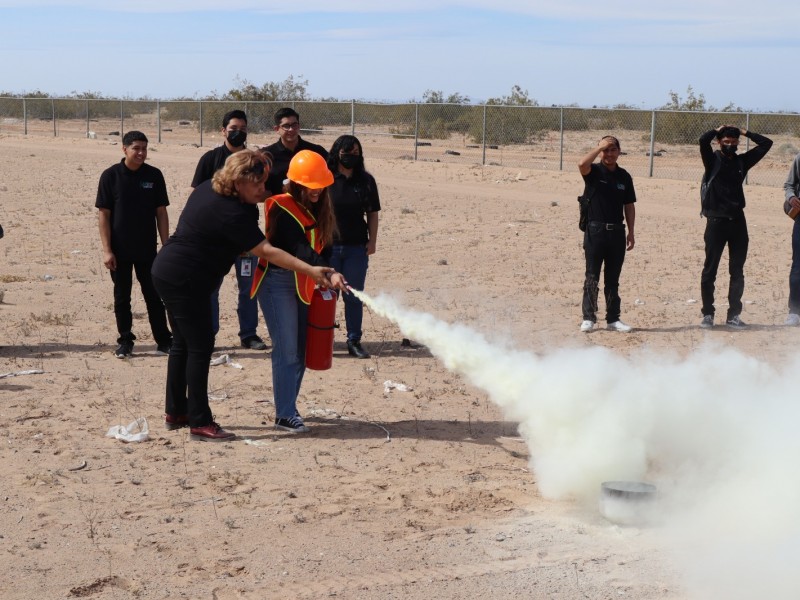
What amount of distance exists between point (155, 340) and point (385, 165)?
20.8m

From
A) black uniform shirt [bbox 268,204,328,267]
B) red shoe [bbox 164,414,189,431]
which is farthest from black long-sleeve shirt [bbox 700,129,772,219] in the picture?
red shoe [bbox 164,414,189,431]

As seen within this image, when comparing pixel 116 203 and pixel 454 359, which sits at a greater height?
pixel 116 203

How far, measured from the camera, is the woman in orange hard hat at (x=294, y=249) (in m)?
7.19

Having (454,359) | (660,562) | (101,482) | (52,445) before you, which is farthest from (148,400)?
(660,562)

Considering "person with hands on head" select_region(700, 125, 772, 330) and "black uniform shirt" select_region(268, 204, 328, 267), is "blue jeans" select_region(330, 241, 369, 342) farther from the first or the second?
"person with hands on head" select_region(700, 125, 772, 330)

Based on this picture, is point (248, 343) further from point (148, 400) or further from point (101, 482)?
point (101, 482)

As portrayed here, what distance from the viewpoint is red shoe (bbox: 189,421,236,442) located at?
24.4 feet

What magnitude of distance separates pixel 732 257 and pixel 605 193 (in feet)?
Answer: 5.36

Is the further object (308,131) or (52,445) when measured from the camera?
(308,131)

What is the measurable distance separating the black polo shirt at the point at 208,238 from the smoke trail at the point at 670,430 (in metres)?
0.98

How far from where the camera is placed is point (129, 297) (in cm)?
956

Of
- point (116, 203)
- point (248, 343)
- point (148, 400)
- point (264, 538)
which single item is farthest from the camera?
point (248, 343)

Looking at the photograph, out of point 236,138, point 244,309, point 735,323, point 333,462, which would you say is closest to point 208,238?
point 333,462

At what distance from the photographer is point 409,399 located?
8711mm
